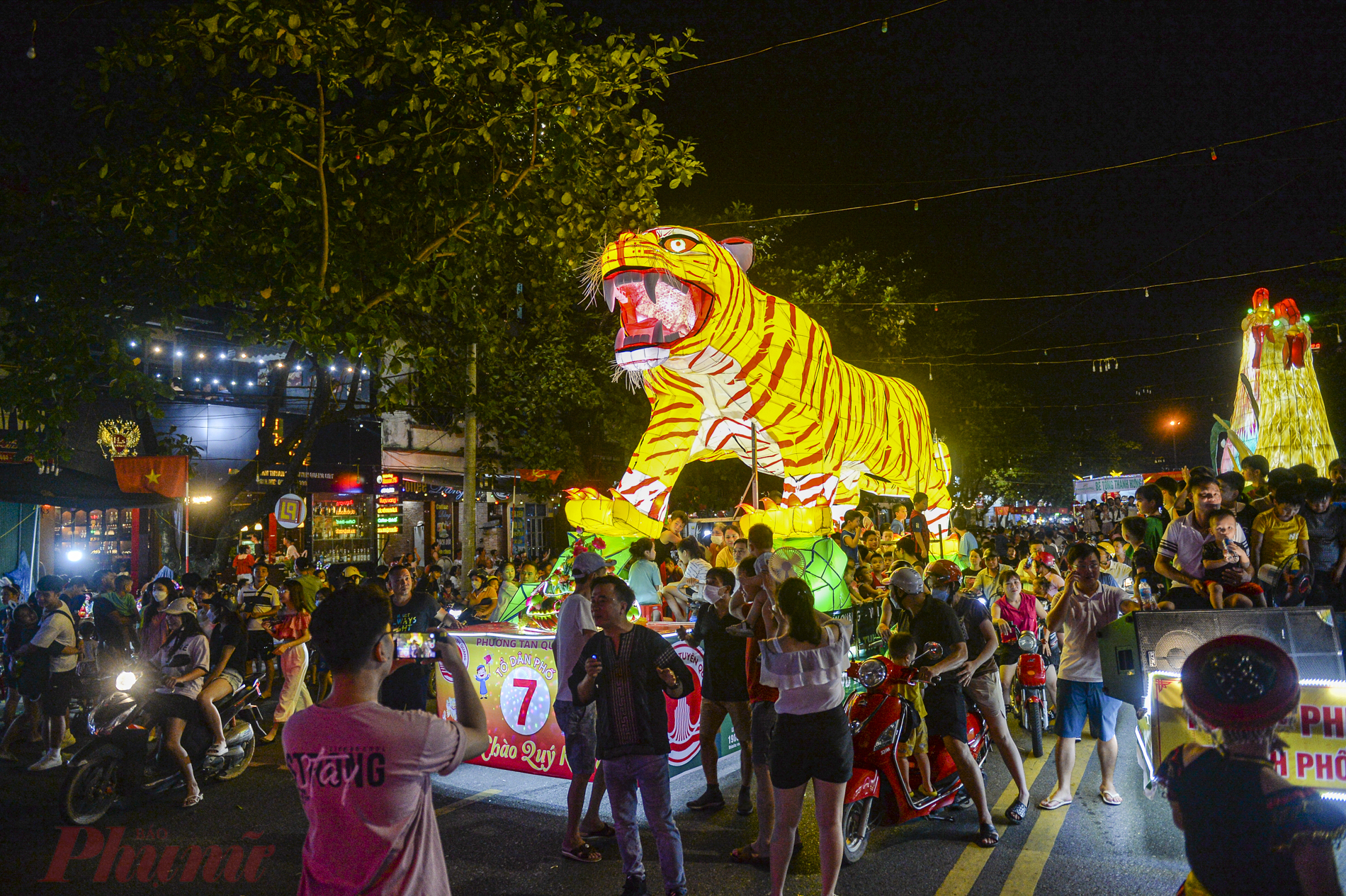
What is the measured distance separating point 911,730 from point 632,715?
6.26 feet

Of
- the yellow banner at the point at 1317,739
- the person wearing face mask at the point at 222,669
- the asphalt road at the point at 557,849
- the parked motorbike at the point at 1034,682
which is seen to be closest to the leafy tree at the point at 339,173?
the person wearing face mask at the point at 222,669

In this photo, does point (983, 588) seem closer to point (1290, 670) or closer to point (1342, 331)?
point (1290, 670)

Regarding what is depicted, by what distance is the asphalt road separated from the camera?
4727 mm

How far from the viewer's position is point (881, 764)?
529cm

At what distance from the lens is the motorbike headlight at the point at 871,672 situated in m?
4.99

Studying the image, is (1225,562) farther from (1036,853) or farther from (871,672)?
(871,672)

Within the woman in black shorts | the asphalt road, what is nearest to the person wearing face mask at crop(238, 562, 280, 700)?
the woman in black shorts

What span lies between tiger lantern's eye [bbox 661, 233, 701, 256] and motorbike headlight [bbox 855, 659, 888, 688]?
4654 millimetres

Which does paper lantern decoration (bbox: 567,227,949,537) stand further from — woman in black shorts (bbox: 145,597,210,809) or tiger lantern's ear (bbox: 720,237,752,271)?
woman in black shorts (bbox: 145,597,210,809)

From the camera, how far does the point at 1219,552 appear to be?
586 cm

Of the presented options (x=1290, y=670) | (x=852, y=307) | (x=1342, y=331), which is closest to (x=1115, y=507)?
(x=1342, y=331)

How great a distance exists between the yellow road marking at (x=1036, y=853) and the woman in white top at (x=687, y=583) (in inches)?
113

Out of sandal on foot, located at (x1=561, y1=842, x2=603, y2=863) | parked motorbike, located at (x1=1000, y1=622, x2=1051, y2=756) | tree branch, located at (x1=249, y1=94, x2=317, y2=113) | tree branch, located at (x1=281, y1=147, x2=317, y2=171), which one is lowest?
sandal on foot, located at (x1=561, y1=842, x2=603, y2=863)

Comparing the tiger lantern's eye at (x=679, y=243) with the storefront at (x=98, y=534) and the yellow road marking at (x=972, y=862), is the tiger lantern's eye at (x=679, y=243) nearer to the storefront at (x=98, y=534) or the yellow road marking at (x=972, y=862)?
the yellow road marking at (x=972, y=862)
